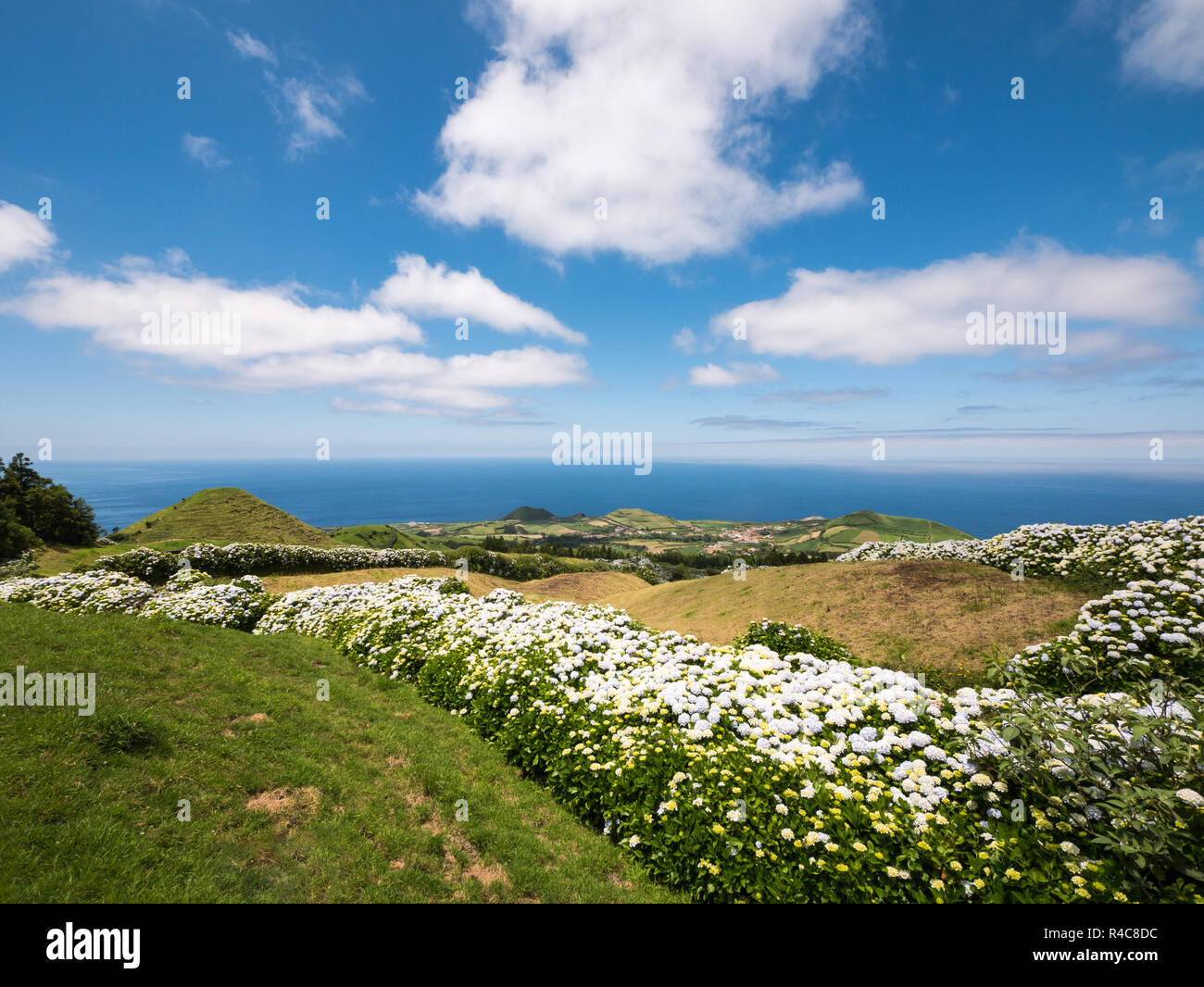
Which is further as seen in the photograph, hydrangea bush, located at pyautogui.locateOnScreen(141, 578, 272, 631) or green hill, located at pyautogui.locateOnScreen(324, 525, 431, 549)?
green hill, located at pyautogui.locateOnScreen(324, 525, 431, 549)

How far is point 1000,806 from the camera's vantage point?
15.5 feet

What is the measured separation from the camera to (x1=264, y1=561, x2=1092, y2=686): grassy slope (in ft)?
36.7

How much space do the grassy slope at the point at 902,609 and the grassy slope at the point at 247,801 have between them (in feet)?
25.8

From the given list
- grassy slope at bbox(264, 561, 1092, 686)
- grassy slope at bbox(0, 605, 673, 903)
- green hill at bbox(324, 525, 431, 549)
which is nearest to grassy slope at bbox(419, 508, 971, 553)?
green hill at bbox(324, 525, 431, 549)

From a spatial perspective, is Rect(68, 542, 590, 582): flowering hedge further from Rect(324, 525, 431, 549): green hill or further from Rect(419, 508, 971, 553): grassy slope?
Rect(419, 508, 971, 553): grassy slope

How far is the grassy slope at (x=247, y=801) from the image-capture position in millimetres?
4215

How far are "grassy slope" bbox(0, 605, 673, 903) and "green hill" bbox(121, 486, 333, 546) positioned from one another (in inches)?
1605

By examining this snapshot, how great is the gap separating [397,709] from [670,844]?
670 cm

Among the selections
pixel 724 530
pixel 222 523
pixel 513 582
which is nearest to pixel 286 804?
pixel 513 582

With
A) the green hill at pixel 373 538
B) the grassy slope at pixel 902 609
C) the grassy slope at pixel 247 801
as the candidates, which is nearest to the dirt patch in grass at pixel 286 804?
the grassy slope at pixel 247 801

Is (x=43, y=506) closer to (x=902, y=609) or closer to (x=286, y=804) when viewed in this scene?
(x=286, y=804)
